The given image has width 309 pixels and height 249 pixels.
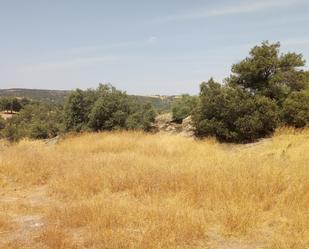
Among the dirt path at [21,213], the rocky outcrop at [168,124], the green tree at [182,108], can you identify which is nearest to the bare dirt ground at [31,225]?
the dirt path at [21,213]

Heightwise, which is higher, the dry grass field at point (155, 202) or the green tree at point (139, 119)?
the green tree at point (139, 119)

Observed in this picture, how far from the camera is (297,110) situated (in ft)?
47.2

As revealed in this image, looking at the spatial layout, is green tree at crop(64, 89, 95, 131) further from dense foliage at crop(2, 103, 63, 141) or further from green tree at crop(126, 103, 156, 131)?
green tree at crop(126, 103, 156, 131)

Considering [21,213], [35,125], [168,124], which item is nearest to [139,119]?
[168,124]

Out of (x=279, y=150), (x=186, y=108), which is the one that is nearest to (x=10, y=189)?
(x=279, y=150)

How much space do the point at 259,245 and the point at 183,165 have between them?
412 centimetres

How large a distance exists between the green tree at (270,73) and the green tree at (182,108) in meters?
7.17

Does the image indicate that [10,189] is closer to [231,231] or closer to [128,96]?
[231,231]

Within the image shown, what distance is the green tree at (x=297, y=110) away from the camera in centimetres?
1439

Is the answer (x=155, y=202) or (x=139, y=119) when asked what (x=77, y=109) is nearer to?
(x=139, y=119)

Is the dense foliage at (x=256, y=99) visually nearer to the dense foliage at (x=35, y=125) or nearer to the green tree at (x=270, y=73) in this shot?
the green tree at (x=270, y=73)

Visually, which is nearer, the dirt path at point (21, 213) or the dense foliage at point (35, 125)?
the dirt path at point (21, 213)

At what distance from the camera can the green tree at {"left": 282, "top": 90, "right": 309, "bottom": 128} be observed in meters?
14.4


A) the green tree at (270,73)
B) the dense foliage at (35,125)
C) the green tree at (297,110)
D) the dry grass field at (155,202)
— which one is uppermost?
the green tree at (270,73)
